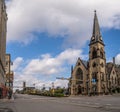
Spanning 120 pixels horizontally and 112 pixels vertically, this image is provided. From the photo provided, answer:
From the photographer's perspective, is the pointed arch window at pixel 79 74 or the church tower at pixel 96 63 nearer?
the church tower at pixel 96 63

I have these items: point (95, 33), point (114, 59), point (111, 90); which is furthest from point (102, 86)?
point (114, 59)

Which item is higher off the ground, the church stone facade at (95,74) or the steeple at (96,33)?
the steeple at (96,33)

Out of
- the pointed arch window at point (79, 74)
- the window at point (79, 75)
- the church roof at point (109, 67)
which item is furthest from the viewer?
the pointed arch window at point (79, 74)

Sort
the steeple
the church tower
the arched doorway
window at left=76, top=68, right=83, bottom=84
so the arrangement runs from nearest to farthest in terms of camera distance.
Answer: the church tower
the steeple
the arched doorway
window at left=76, top=68, right=83, bottom=84

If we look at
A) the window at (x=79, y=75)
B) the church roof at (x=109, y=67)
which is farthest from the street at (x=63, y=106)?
the church roof at (x=109, y=67)

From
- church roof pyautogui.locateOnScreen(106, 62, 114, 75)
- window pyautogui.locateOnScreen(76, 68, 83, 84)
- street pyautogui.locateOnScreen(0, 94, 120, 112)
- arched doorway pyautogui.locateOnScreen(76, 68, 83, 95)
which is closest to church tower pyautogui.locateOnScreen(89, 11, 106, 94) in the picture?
church roof pyautogui.locateOnScreen(106, 62, 114, 75)

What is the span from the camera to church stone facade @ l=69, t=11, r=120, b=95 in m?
98.9

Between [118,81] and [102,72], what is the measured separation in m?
17.3

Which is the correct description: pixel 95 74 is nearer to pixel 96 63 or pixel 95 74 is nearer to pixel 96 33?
pixel 96 63

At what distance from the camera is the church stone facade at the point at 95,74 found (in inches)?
3895

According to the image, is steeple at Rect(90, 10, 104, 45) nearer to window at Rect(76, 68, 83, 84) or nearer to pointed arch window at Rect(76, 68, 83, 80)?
pointed arch window at Rect(76, 68, 83, 80)

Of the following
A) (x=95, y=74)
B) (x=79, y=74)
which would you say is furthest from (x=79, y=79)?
(x=95, y=74)

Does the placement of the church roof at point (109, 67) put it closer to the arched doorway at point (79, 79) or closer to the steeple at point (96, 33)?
the arched doorway at point (79, 79)

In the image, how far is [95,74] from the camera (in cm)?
10094
